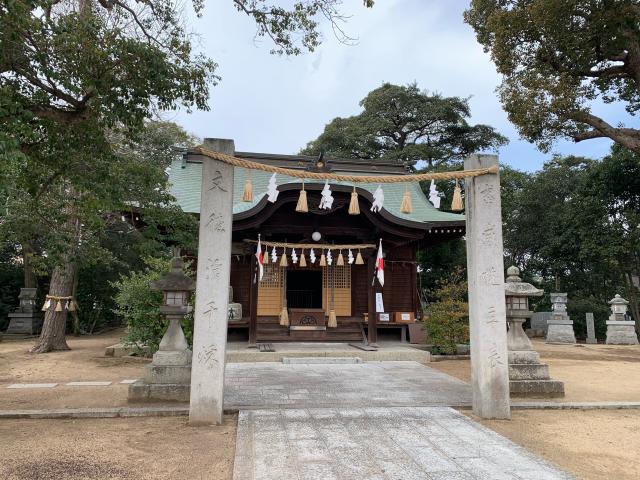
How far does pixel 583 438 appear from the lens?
4.68m

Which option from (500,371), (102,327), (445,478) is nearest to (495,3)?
(500,371)

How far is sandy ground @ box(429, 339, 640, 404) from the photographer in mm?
7105

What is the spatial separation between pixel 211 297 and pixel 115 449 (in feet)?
5.76

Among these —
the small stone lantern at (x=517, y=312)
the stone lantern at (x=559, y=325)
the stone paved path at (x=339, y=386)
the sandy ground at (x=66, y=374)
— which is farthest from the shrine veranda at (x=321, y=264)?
the stone lantern at (x=559, y=325)

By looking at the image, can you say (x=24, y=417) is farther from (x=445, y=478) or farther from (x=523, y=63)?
(x=523, y=63)

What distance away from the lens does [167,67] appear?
5504 mm

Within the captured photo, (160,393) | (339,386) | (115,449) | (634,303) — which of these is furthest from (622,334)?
(115,449)

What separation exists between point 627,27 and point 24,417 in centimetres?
1683

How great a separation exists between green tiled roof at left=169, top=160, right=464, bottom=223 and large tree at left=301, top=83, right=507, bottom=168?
342 inches

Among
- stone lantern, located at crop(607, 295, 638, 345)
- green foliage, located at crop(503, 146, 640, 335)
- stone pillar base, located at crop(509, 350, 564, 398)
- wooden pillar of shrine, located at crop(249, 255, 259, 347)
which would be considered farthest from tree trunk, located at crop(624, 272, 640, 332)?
wooden pillar of shrine, located at crop(249, 255, 259, 347)

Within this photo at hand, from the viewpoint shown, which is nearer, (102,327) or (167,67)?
(167,67)

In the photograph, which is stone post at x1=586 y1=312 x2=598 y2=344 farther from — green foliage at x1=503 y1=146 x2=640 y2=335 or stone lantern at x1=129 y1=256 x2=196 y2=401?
stone lantern at x1=129 y1=256 x2=196 y2=401

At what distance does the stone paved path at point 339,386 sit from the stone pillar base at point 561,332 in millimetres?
10336

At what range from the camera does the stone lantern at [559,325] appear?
671 inches
